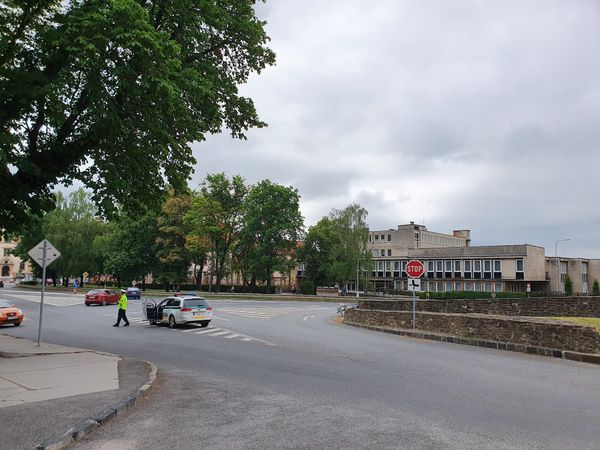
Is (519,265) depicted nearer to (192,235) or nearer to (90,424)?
(192,235)

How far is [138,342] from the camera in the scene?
56.0ft

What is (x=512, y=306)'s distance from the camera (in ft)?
115

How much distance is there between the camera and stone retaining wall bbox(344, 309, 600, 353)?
1420 centimetres

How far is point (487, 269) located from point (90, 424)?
7700 cm

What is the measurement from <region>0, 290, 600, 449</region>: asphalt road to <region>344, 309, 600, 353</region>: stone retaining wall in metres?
1.19

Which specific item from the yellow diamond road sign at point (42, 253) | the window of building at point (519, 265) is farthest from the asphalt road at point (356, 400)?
the window of building at point (519, 265)

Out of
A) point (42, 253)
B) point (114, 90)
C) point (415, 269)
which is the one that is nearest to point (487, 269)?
point (415, 269)

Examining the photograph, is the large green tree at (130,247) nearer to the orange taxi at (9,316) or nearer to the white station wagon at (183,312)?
the orange taxi at (9,316)

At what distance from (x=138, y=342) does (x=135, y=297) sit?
36697 millimetres

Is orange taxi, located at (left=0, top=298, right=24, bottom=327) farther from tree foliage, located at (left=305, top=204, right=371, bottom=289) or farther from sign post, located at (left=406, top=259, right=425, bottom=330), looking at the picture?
tree foliage, located at (left=305, top=204, right=371, bottom=289)

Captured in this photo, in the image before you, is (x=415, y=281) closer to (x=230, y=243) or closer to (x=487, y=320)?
(x=487, y=320)

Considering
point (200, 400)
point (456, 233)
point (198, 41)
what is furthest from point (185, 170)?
point (456, 233)

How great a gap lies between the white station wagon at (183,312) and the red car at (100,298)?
19806 millimetres

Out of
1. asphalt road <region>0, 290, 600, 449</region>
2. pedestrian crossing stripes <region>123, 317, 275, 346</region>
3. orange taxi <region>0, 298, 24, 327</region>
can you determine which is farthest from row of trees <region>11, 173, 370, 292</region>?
Result: asphalt road <region>0, 290, 600, 449</region>
